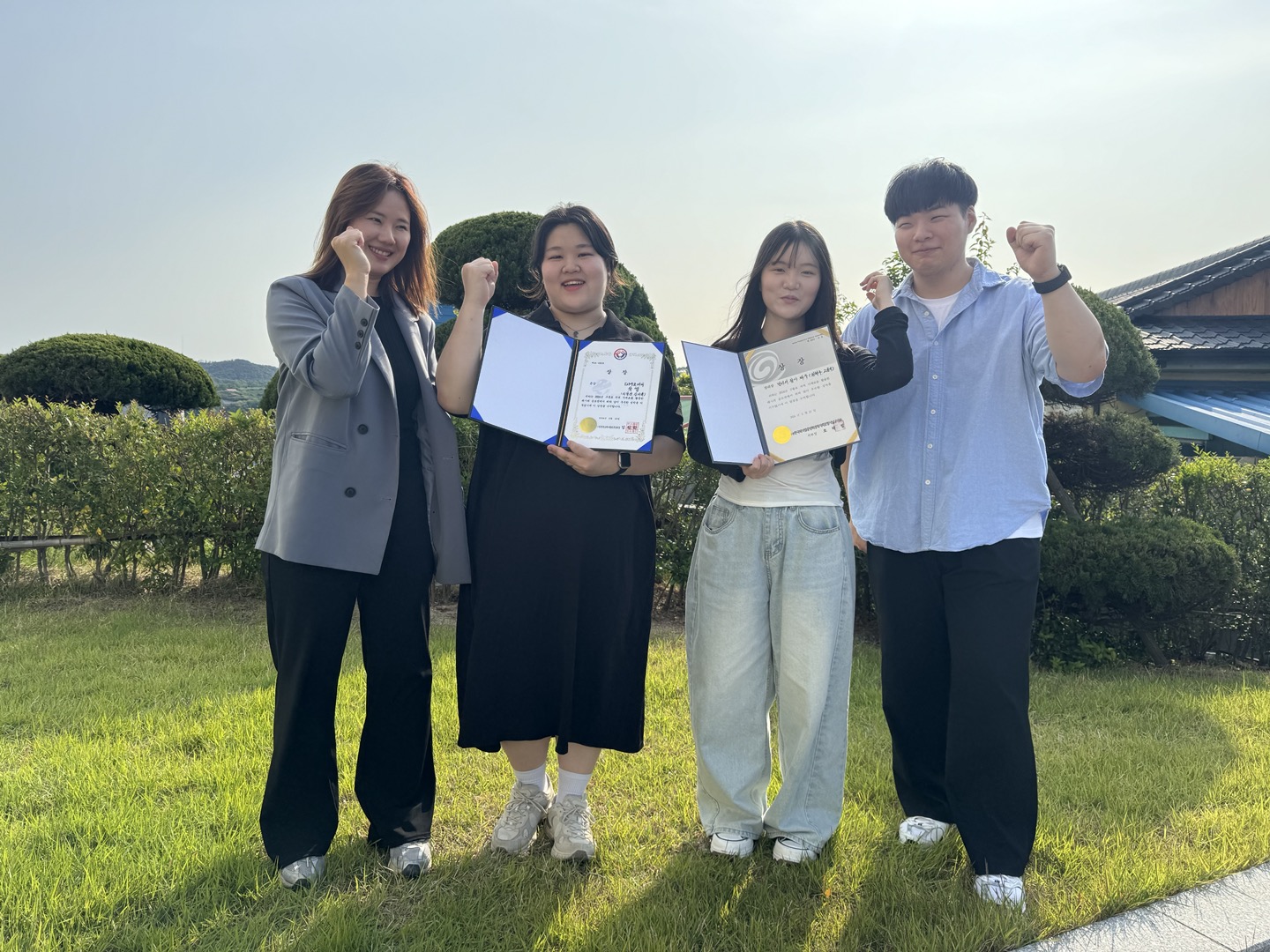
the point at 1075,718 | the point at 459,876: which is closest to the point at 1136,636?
the point at 1075,718

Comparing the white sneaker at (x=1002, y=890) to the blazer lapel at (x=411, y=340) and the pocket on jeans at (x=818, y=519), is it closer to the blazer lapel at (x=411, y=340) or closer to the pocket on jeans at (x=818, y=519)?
the pocket on jeans at (x=818, y=519)

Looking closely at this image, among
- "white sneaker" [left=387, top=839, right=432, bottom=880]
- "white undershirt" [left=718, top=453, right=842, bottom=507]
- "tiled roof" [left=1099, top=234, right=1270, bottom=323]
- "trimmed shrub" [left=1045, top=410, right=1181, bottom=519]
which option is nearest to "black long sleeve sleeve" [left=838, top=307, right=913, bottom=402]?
"white undershirt" [left=718, top=453, right=842, bottom=507]

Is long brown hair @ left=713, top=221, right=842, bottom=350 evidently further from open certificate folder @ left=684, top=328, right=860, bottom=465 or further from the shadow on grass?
the shadow on grass

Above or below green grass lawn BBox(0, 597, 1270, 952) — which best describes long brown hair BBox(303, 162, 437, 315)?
above

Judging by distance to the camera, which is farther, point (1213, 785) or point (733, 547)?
point (1213, 785)

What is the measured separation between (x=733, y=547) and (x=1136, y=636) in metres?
4.52

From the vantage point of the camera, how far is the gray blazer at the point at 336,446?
2.33m

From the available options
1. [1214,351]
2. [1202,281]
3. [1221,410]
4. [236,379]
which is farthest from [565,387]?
[236,379]

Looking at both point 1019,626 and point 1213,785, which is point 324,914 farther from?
point 1213,785

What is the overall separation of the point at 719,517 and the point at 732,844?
104 cm

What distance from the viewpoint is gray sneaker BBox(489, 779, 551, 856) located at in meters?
2.77

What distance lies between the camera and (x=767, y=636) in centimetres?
273

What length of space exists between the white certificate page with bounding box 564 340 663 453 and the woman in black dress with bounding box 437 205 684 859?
7 cm

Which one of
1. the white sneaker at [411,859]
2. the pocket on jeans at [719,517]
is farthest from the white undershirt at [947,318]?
the white sneaker at [411,859]
